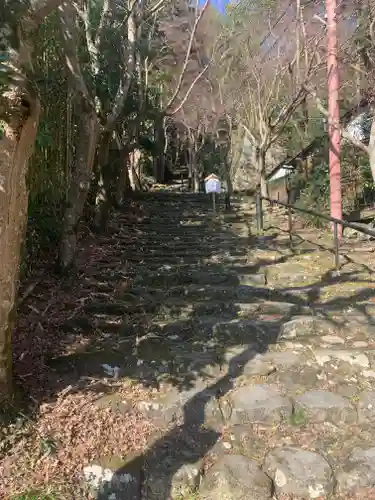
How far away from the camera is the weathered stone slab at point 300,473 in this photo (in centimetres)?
234

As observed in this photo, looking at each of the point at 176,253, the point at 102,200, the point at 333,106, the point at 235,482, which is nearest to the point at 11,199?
the point at 235,482

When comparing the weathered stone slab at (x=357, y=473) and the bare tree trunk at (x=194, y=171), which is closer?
the weathered stone slab at (x=357, y=473)

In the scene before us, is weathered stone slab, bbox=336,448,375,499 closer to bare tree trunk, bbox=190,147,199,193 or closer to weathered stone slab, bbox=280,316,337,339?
weathered stone slab, bbox=280,316,337,339

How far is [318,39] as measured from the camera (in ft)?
29.1

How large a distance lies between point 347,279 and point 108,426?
3.34 meters

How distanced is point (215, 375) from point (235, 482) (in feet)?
3.04

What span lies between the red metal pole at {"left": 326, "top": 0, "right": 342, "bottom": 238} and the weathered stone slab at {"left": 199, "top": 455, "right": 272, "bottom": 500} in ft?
18.5

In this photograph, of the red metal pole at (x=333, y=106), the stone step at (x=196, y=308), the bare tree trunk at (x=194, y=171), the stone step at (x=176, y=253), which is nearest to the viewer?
the stone step at (x=196, y=308)

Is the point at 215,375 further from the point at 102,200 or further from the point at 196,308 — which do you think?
the point at 102,200

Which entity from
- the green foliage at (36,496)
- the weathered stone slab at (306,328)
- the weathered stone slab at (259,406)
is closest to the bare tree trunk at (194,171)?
the weathered stone slab at (306,328)

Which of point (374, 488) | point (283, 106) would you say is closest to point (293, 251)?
point (374, 488)

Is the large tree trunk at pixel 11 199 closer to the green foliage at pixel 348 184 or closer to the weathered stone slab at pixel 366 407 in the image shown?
the weathered stone slab at pixel 366 407

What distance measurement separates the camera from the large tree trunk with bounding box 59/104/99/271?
5.02m

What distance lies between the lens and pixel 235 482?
7.69 ft
